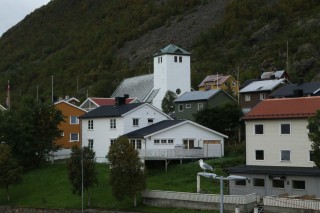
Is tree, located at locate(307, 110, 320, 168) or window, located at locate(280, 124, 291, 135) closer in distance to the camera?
tree, located at locate(307, 110, 320, 168)

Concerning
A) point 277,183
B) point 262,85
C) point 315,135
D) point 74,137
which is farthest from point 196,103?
point 315,135

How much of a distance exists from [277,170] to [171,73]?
58.4 meters

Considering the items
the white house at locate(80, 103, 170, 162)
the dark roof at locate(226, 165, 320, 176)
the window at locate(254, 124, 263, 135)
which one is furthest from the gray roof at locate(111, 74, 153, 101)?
the dark roof at locate(226, 165, 320, 176)

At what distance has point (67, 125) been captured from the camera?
75.5 metres

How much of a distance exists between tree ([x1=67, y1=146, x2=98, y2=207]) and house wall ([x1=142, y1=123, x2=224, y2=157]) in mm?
9902

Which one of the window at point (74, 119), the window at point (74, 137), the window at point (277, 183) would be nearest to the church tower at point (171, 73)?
the window at point (74, 119)

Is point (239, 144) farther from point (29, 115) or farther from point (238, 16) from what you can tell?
point (238, 16)

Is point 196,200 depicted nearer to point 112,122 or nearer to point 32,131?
point 112,122

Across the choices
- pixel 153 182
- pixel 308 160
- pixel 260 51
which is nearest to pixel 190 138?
pixel 153 182

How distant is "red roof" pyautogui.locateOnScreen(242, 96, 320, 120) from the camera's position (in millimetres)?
50375

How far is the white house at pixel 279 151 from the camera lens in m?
45.1

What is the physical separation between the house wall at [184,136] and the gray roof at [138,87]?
41521 millimetres

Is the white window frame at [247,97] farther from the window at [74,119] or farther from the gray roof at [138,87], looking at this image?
the gray roof at [138,87]

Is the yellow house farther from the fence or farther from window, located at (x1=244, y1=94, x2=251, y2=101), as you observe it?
the fence
